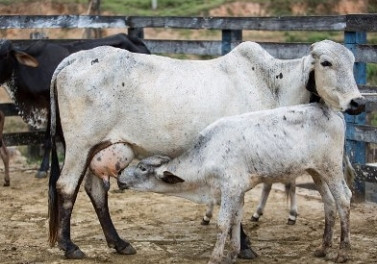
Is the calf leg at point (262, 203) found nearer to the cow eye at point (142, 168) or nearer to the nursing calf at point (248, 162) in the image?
the nursing calf at point (248, 162)

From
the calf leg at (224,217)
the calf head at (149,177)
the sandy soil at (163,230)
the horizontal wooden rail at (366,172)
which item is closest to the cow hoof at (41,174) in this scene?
the sandy soil at (163,230)

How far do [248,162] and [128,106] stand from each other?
1114 millimetres

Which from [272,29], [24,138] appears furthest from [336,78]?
[24,138]

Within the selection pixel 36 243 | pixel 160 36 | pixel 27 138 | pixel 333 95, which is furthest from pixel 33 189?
pixel 160 36

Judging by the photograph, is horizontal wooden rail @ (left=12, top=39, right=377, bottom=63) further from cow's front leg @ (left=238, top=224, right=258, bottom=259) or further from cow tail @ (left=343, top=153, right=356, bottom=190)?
cow's front leg @ (left=238, top=224, right=258, bottom=259)

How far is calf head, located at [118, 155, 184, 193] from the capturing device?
22.1 feet

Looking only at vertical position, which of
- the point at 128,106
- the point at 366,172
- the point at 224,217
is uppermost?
the point at 128,106

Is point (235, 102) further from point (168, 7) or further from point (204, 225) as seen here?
point (168, 7)

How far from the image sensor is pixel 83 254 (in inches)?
275

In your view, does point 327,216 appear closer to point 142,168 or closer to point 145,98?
point 142,168

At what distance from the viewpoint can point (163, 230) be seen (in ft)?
26.4

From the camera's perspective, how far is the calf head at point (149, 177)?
22.1ft

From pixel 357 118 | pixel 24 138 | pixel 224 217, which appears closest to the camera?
pixel 224 217

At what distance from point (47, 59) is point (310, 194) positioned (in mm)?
3668
